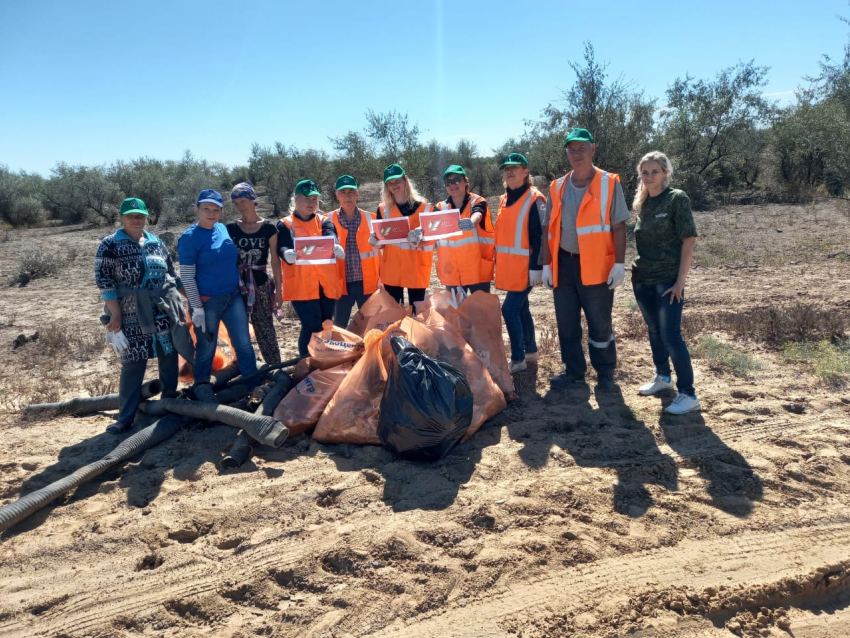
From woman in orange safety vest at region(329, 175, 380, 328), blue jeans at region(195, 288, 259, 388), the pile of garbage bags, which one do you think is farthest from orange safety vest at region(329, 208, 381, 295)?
blue jeans at region(195, 288, 259, 388)

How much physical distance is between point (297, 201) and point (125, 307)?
158 cm

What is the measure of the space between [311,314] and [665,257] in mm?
2864

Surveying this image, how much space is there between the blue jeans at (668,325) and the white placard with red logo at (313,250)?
2.41 meters

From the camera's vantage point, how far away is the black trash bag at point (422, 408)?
3.41 metres

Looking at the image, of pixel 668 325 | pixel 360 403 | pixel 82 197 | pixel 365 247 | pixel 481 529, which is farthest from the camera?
pixel 82 197

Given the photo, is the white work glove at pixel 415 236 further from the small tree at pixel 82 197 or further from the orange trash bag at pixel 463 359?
the small tree at pixel 82 197

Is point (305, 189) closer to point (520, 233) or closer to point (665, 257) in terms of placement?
point (520, 233)

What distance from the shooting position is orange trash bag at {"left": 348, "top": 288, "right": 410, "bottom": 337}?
15.0 feet

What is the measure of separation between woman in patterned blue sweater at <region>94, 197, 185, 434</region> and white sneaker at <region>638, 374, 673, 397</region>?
358cm

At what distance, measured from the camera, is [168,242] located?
13281mm

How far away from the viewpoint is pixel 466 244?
15.8 feet

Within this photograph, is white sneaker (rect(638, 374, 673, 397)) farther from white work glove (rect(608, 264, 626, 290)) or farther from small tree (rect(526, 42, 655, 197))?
small tree (rect(526, 42, 655, 197))

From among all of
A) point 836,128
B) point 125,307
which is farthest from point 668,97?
point 125,307

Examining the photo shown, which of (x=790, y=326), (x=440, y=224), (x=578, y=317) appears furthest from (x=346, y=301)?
(x=790, y=326)
